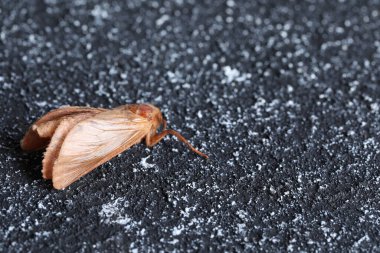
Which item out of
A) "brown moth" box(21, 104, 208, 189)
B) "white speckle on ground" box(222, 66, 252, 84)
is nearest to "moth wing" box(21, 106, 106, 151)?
"brown moth" box(21, 104, 208, 189)

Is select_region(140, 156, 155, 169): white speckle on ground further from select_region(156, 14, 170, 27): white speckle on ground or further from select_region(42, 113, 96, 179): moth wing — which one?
select_region(156, 14, 170, 27): white speckle on ground

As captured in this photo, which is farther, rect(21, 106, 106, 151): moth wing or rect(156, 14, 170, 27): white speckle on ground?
rect(156, 14, 170, 27): white speckle on ground

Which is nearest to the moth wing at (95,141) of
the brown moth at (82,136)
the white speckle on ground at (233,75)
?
the brown moth at (82,136)

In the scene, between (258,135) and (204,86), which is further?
(204,86)

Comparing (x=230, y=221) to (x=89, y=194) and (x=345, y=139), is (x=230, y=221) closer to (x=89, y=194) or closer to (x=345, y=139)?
(x=89, y=194)

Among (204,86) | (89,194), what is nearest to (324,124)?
(204,86)

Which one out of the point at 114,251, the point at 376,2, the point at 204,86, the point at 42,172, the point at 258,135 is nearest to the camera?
the point at 114,251

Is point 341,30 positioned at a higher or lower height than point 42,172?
higher
